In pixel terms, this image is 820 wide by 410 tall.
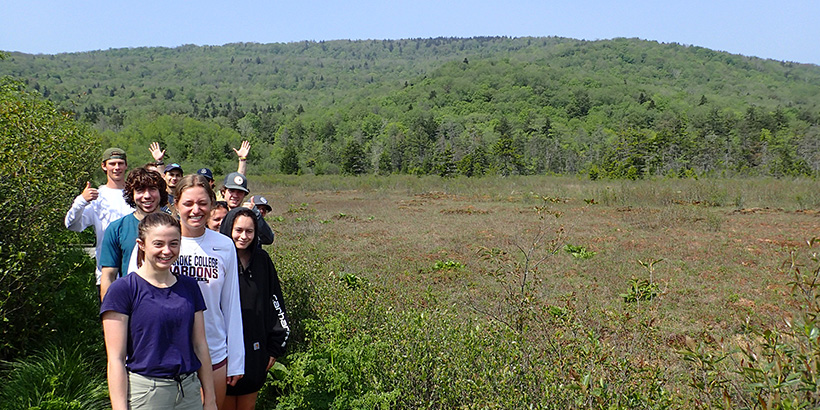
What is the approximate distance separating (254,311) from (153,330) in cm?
77

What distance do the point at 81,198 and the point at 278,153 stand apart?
8109 cm

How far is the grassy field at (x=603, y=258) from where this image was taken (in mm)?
4219

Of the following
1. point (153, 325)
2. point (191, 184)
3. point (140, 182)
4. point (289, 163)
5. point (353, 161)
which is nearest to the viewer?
point (153, 325)

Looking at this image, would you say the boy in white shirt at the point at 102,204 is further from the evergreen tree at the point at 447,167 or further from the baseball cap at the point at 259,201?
the evergreen tree at the point at 447,167

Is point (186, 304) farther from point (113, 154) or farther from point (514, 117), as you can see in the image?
point (514, 117)

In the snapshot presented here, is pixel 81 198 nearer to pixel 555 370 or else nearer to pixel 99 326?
pixel 99 326

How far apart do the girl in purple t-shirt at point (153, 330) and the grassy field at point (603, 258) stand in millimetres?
1845

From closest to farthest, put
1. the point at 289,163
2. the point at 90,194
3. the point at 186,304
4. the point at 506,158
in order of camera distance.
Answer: the point at 186,304 < the point at 90,194 < the point at 506,158 < the point at 289,163

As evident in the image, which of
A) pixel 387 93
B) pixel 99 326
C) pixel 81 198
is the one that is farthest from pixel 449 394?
pixel 387 93

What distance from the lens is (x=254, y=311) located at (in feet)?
9.42

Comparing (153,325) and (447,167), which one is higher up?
(153,325)

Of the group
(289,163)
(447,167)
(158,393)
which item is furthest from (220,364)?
(289,163)

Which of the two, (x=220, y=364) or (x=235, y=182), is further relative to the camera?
(x=235, y=182)

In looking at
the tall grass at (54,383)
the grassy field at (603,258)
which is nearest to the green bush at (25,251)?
the tall grass at (54,383)
